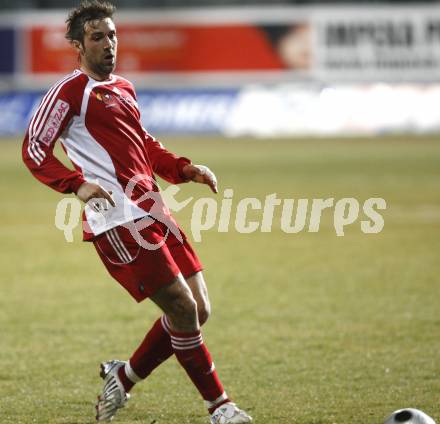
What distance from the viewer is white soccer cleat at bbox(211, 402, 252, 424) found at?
5.52 m

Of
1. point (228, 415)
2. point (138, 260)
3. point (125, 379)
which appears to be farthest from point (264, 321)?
point (138, 260)

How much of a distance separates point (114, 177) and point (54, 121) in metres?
0.43

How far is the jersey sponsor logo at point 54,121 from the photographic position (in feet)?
17.7

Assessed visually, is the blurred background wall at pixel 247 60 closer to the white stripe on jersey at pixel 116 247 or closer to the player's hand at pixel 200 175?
the player's hand at pixel 200 175

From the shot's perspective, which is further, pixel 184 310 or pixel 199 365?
pixel 199 365

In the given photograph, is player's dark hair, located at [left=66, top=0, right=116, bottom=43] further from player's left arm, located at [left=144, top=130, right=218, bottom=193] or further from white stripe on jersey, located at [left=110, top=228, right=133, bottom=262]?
white stripe on jersey, located at [left=110, top=228, right=133, bottom=262]

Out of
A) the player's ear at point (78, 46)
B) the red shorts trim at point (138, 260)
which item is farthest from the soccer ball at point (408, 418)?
the player's ear at point (78, 46)

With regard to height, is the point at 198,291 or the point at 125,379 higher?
the point at 198,291

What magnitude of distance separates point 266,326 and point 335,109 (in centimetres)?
2117

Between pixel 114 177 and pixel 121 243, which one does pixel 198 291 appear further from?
pixel 114 177

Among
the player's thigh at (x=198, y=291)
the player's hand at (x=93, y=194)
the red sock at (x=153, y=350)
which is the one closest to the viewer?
the player's hand at (x=93, y=194)

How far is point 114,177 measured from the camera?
5477mm

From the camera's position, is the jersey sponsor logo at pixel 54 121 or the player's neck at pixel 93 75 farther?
the player's neck at pixel 93 75

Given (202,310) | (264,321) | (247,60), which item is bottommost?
(264,321)
